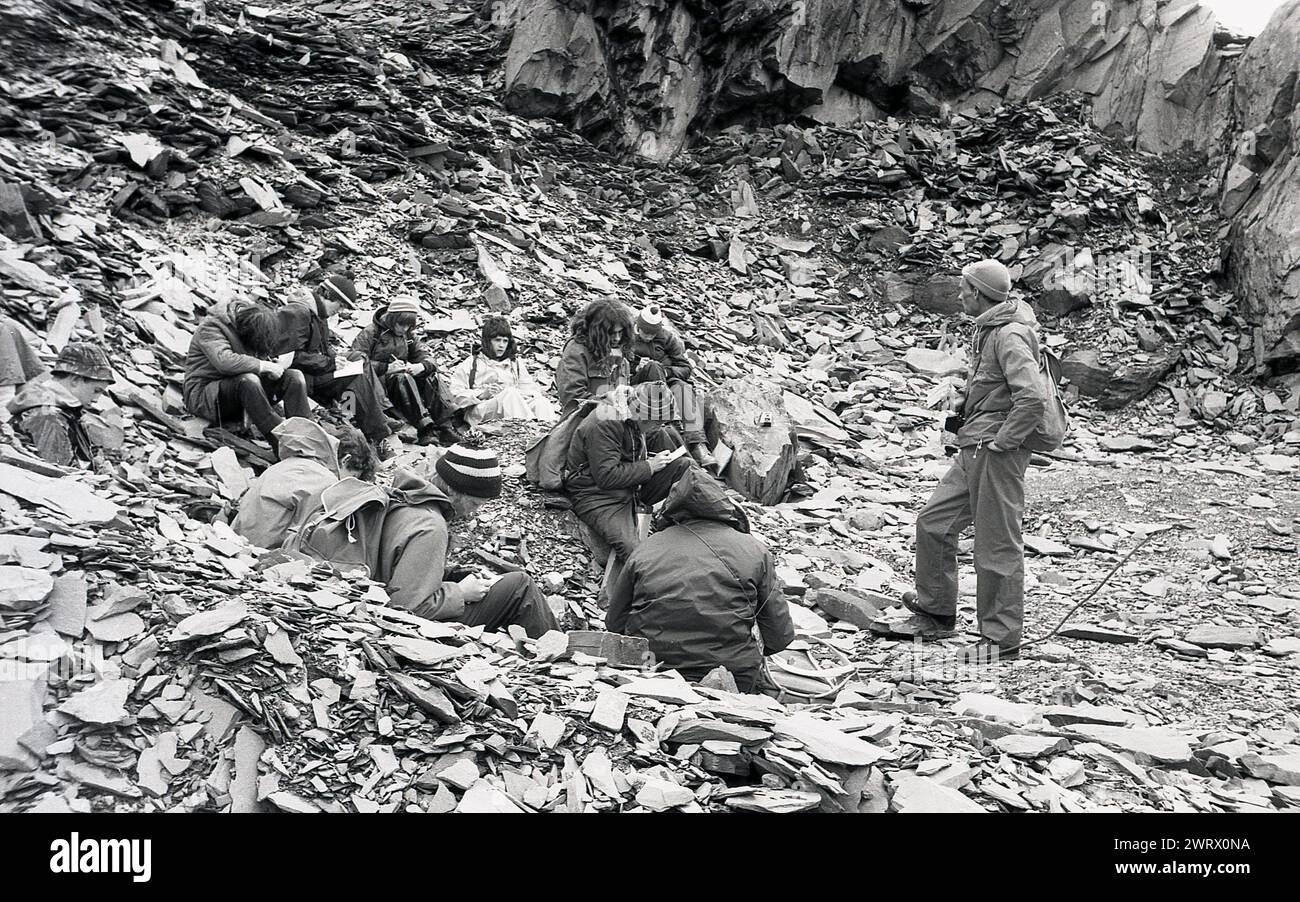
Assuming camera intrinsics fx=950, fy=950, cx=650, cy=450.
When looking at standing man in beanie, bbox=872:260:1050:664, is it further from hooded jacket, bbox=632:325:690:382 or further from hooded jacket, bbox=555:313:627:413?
hooded jacket, bbox=632:325:690:382

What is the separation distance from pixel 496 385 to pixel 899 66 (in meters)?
11.5

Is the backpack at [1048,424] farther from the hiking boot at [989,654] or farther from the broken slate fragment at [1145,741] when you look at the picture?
the broken slate fragment at [1145,741]

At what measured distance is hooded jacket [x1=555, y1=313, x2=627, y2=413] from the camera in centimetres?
705

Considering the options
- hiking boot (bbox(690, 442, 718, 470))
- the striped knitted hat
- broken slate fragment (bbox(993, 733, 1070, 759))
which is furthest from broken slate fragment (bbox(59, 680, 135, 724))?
hiking boot (bbox(690, 442, 718, 470))

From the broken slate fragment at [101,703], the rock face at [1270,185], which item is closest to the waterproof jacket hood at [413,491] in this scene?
the broken slate fragment at [101,703]

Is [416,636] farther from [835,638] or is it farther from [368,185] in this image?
[368,185]

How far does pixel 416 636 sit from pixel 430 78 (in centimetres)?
1276

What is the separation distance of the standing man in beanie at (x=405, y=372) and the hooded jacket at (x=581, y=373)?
1276mm

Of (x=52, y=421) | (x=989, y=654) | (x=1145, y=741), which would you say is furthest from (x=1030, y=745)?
(x=52, y=421)

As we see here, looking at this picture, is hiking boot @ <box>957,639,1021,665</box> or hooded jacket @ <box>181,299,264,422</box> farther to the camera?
hooded jacket @ <box>181,299,264,422</box>

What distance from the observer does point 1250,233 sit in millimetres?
12484

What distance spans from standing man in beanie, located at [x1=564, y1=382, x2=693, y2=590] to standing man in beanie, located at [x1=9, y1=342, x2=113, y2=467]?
287cm

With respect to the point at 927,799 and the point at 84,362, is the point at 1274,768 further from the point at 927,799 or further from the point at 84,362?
the point at 84,362

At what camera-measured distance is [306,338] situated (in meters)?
7.43
